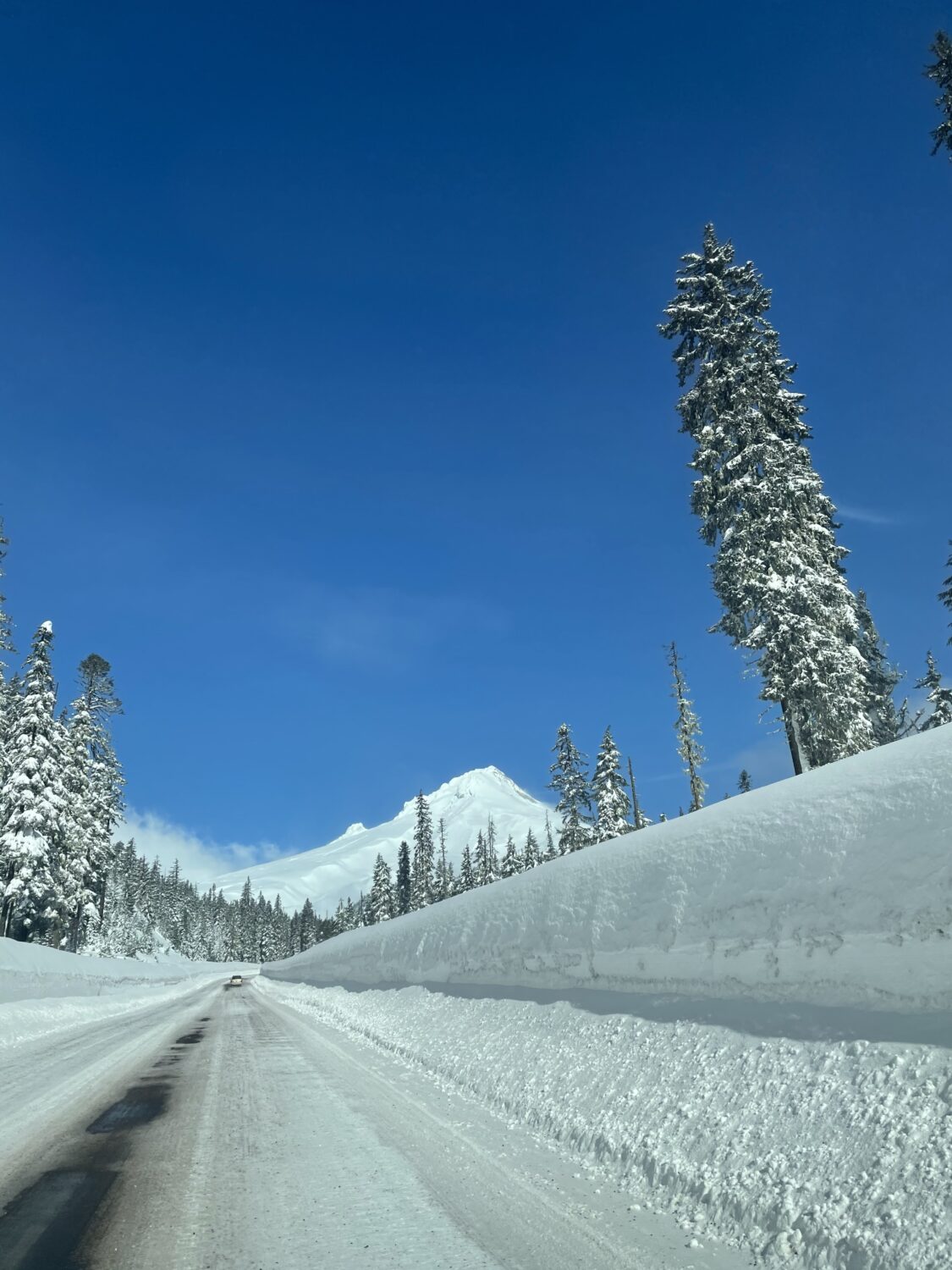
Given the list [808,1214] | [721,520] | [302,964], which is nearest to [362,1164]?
[808,1214]

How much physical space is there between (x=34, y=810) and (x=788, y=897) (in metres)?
37.5

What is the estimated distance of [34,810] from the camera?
33.6 metres

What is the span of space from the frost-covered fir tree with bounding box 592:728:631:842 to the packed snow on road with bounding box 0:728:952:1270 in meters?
37.4

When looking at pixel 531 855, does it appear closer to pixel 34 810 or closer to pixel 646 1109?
pixel 34 810

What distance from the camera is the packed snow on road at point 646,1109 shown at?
134 inches

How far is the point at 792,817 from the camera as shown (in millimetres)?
5383

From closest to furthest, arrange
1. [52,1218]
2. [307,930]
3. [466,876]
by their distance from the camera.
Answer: [52,1218] < [466,876] < [307,930]

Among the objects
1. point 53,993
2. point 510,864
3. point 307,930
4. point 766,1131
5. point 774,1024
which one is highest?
point 510,864

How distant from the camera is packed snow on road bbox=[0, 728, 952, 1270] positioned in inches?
134

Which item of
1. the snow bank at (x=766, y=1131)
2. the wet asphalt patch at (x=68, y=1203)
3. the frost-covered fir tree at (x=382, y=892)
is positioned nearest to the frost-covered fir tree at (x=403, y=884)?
the frost-covered fir tree at (x=382, y=892)

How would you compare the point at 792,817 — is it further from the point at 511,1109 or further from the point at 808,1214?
the point at 511,1109

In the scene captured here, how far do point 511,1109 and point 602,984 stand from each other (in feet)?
4.49

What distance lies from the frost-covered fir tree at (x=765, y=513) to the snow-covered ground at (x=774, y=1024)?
1183 centimetres

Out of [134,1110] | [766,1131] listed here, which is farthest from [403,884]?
[766,1131]
